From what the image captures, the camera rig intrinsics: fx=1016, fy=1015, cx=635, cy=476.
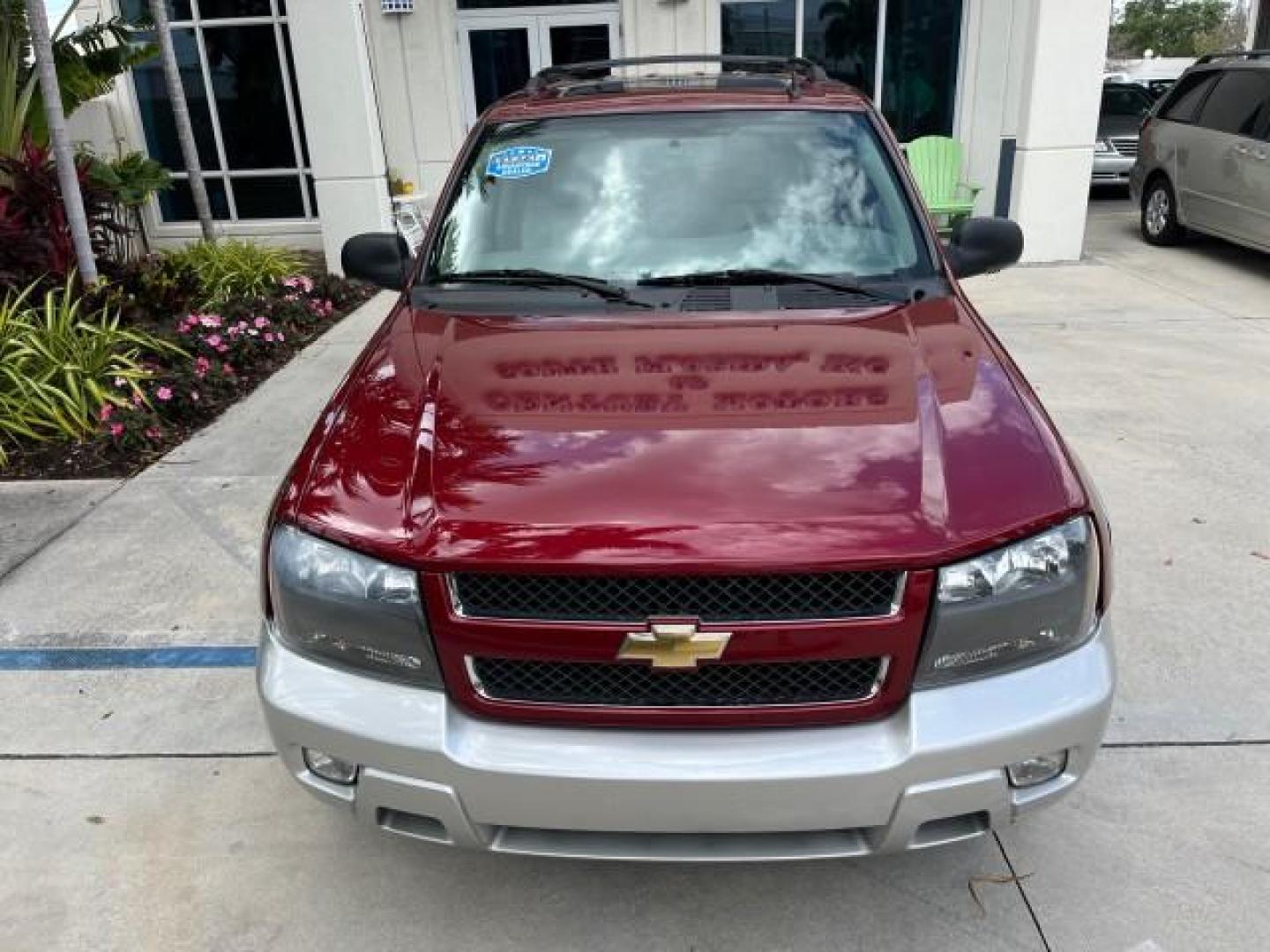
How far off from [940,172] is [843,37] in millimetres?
1932

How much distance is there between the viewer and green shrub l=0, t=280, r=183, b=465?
574cm

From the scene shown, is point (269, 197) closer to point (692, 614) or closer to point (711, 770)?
point (692, 614)

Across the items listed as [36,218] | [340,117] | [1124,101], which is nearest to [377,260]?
[36,218]

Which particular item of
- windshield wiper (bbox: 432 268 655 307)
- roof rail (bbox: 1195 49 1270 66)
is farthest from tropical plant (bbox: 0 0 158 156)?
roof rail (bbox: 1195 49 1270 66)

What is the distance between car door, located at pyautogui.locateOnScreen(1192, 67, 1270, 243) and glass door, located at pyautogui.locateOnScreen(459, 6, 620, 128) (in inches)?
240

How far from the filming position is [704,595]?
1.99 m

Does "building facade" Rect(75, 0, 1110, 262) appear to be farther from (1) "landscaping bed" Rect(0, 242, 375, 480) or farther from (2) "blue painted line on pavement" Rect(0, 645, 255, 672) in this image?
(2) "blue painted line on pavement" Rect(0, 645, 255, 672)

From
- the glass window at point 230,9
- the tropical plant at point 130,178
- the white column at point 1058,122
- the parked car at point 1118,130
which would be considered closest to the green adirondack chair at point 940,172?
the white column at point 1058,122

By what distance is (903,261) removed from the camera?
10.5ft

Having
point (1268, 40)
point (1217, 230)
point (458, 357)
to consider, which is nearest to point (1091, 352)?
Answer: point (1217, 230)

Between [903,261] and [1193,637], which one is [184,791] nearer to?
[903,261]

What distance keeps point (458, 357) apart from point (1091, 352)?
5.70 meters

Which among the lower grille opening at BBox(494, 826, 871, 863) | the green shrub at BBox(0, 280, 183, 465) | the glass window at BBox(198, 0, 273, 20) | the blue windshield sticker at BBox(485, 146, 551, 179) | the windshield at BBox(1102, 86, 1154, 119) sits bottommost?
the green shrub at BBox(0, 280, 183, 465)

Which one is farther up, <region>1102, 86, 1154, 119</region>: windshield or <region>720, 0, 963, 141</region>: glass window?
<region>720, 0, 963, 141</region>: glass window
